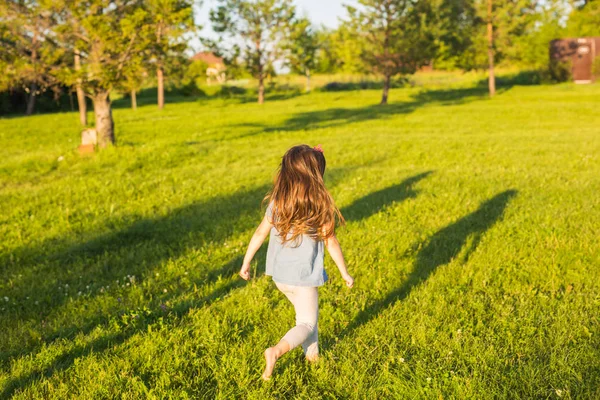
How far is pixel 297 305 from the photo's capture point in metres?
3.80

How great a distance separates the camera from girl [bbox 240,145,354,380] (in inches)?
141

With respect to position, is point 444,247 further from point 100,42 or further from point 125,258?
point 100,42

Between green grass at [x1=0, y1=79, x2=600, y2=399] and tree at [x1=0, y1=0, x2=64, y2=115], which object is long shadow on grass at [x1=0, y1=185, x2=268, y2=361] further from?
tree at [x1=0, y1=0, x2=64, y2=115]

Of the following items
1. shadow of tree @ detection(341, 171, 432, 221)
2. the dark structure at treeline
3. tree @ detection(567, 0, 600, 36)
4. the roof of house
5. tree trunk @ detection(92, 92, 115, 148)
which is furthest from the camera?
tree @ detection(567, 0, 600, 36)

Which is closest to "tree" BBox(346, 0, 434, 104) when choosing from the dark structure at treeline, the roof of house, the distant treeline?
the distant treeline

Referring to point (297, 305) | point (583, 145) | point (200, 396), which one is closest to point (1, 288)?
point (200, 396)

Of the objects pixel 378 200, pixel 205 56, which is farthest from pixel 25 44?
pixel 205 56

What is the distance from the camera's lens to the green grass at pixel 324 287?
3.67m

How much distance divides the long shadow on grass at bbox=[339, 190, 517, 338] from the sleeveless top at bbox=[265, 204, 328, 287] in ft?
3.01

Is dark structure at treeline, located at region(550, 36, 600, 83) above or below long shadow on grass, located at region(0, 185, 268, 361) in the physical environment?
above

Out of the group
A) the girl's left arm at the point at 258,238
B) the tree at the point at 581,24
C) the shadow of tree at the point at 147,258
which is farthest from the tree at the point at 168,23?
the tree at the point at 581,24

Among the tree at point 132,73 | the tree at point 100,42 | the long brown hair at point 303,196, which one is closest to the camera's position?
the long brown hair at point 303,196

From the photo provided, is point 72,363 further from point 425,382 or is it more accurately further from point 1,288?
point 425,382

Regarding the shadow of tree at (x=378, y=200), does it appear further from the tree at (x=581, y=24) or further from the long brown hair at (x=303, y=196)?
the tree at (x=581, y=24)
